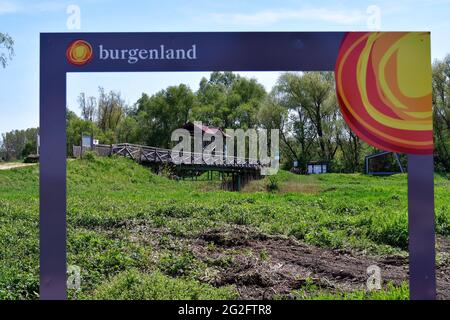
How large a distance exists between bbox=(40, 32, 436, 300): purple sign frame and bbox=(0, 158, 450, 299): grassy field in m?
0.71

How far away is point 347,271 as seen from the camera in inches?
232

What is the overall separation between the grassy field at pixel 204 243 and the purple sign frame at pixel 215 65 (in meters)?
0.71

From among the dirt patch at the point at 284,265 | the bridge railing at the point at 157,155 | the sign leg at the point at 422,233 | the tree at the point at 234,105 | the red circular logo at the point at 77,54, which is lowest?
the dirt patch at the point at 284,265

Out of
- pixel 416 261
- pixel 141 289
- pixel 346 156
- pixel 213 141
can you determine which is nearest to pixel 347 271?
pixel 416 261

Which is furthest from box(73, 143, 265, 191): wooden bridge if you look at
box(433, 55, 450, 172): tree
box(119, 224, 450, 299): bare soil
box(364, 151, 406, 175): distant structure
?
box(433, 55, 450, 172): tree

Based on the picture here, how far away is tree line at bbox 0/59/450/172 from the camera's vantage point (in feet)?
36.3

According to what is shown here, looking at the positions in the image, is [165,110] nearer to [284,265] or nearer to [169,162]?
[169,162]

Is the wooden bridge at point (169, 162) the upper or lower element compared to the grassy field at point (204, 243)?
upper

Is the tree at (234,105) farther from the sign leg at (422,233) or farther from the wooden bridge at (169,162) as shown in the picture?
the sign leg at (422,233)

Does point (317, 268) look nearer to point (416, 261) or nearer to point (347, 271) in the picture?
point (347, 271)

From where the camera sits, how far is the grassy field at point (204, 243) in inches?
195

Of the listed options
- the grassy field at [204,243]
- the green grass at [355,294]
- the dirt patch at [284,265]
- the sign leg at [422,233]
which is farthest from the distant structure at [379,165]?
the sign leg at [422,233]

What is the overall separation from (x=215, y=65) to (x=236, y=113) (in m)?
7.25
